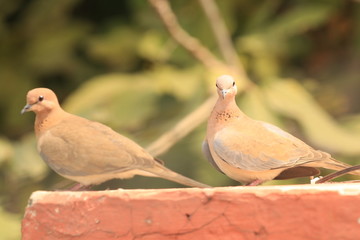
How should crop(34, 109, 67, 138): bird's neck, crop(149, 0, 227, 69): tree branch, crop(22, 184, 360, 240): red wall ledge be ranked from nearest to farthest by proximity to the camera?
crop(22, 184, 360, 240): red wall ledge, crop(34, 109, 67, 138): bird's neck, crop(149, 0, 227, 69): tree branch

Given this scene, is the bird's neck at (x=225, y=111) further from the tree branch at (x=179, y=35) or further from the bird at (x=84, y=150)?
the tree branch at (x=179, y=35)

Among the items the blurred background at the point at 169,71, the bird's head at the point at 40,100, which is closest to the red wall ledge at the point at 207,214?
the bird's head at the point at 40,100

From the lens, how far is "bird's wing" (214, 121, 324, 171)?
3.76 feet

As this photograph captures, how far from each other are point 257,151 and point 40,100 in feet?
1.10

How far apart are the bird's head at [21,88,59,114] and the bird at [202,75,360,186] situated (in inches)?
9.7

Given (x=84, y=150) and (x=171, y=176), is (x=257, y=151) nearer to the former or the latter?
(x=171, y=176)

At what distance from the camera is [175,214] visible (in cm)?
113

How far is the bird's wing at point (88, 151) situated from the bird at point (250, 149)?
11 centimetres

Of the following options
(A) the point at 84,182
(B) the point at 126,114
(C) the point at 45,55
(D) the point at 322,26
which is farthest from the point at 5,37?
(A) the point at 84,182

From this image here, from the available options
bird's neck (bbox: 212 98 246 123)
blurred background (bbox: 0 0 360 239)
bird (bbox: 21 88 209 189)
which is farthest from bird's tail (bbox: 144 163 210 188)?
blurred background (bbox: 0 0 360 239)

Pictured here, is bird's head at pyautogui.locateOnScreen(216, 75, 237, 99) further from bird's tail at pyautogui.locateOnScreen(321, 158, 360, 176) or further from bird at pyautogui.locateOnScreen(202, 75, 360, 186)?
bird's tail at pyautogui.locateOnScreen(321, 158, 360, 176)

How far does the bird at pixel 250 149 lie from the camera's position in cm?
115

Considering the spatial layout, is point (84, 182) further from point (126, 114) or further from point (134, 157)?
point (126, 114)

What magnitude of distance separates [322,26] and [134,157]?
246 cm
